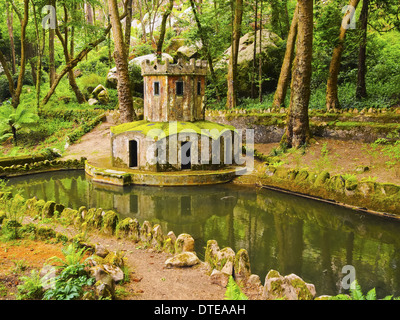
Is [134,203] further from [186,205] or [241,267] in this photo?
[241,267]

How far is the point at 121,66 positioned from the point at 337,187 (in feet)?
45.4

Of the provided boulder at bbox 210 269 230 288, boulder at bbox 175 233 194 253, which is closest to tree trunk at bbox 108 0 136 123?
boulder at bbox 175 233 194 253

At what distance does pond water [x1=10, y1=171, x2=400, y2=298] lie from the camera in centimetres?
870

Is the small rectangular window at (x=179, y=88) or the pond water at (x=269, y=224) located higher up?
the small rectangular window at (x=179, y=88)

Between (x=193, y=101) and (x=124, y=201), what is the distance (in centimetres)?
755

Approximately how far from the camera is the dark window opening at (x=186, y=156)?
1797cm

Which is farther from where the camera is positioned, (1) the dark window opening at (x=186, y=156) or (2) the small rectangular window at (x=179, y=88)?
(2) the small rectangular window at (x=179, y=88)

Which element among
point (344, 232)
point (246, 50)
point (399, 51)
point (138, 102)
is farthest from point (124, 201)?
point (399, 51)

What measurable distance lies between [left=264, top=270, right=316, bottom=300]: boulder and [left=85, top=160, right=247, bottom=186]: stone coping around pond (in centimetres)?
Result: 1078

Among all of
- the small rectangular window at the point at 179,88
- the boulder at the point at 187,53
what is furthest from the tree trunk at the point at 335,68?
the boulder at the point at 187,53

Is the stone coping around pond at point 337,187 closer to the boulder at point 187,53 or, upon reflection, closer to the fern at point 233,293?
the fern at point 233,293

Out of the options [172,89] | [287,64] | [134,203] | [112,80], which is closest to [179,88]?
[172,89]

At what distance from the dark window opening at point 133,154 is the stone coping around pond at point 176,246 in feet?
25.6
